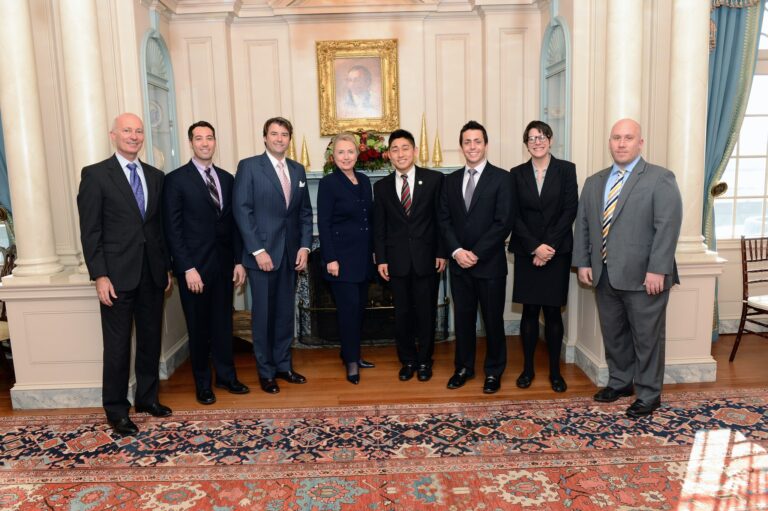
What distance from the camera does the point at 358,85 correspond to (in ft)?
16.8

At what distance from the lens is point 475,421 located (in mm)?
3369

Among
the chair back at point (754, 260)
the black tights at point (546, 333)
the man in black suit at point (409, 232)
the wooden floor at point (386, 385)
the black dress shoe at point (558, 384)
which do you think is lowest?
the wooden floor at point (386, 385)

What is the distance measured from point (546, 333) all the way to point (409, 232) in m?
1.08

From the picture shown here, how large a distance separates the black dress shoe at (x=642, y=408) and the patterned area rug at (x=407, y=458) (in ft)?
0.15

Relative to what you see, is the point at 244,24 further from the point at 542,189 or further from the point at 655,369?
the point at 655,369

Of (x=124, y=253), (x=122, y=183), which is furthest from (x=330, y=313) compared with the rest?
(x=122, y=183)

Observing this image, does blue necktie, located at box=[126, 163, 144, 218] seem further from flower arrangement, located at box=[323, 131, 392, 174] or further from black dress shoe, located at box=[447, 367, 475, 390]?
black dress shoe, located at box=[447, 367, 475, 390]

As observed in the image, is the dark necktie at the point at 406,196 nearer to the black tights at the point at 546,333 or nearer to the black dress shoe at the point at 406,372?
the black tights at the point at 546,333

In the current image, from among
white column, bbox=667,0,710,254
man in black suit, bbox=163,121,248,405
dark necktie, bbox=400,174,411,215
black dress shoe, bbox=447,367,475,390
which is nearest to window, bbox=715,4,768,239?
white column, bbox=667,0,710,254

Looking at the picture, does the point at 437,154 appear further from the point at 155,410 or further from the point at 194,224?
the point at 155,410

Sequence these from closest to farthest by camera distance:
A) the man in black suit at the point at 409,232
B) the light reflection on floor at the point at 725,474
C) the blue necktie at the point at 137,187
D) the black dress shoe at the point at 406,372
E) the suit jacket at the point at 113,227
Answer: the light reflection on floor at the point at 725,474
the suit jacket at the point at 113,227
the blue necktie at the point at 137,187
the man in black suit at the point at 409,232
the black dress shoe at the point at 406,372

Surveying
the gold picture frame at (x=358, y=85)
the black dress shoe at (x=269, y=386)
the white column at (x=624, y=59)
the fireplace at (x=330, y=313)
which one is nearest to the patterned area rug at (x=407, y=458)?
the black dress shoe at (x=269, y=386)

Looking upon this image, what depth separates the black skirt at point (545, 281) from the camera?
366cm

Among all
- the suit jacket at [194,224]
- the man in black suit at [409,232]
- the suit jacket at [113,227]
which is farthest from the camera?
the man in black suit at [409,232]
